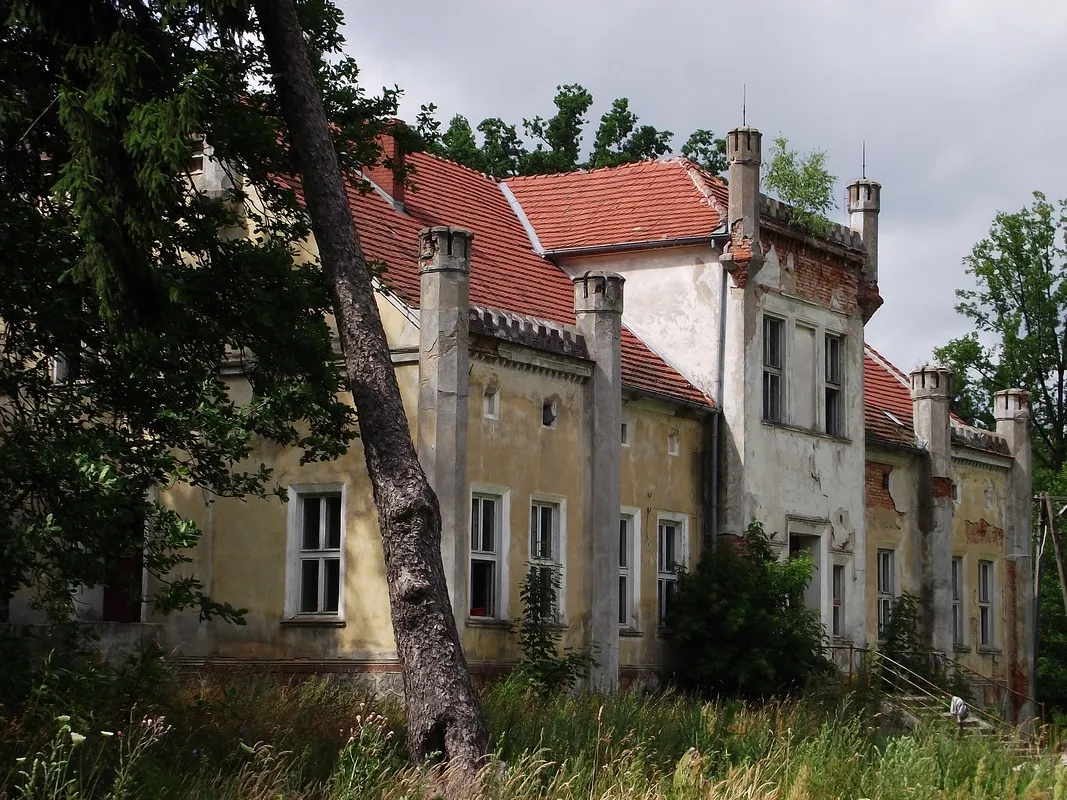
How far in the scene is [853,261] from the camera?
99.0ft

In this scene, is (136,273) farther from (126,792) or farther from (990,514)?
(990,514)

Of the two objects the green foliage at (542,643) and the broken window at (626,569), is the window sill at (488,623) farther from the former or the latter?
the broken window at (626,569)

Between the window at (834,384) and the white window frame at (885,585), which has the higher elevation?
the window at (834,384)

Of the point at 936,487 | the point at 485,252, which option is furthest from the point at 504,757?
the point at 936,487

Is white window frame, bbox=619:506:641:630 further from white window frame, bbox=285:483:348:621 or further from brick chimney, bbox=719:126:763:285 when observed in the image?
white window frame, bbox=285:483:348:621

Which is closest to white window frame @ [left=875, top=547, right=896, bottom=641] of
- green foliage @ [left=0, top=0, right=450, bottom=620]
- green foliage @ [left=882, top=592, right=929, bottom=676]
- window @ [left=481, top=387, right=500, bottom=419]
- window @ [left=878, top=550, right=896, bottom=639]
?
window @ [left=878, top=550, right=896, bottom=639]

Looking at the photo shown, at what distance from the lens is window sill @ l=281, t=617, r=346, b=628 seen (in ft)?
72.8

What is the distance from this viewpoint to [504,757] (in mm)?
16391

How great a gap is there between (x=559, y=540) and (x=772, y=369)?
6.19m

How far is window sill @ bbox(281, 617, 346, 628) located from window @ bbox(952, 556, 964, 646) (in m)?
15.2

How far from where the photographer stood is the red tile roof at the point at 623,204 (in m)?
28.4

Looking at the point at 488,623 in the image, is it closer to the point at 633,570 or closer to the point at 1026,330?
the point at 633,570

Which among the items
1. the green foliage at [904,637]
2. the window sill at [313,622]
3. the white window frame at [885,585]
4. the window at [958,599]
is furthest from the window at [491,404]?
the window at [958,599]

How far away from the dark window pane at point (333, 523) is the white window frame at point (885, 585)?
39.5ft
